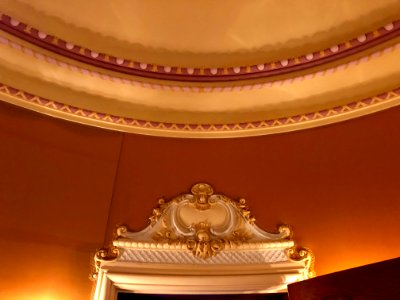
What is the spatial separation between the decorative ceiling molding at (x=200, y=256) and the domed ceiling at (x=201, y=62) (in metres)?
0.84

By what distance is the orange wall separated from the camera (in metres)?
2.62

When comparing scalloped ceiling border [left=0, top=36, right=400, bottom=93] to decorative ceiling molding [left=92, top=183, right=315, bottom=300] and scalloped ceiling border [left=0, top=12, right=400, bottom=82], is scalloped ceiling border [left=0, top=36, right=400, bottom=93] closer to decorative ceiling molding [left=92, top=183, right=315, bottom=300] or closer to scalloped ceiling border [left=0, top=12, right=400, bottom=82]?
scalloped ceiling border [left=0, top=12, right=400, bottom=82]

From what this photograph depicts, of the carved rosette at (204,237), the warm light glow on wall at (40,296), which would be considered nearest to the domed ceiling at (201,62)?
the carved rosette at (204,237)

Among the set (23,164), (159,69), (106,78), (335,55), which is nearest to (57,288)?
(23,164)

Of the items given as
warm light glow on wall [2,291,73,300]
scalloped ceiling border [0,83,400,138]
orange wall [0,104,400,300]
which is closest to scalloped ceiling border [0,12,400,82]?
scalloped ceiling border [0,83,400,138]

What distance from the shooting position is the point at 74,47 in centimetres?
328

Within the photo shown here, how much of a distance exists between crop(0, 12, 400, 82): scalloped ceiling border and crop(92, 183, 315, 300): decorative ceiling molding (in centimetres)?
116

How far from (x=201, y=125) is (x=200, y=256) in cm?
122

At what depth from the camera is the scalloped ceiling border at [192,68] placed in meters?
3.10

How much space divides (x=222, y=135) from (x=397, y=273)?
5.84 feet

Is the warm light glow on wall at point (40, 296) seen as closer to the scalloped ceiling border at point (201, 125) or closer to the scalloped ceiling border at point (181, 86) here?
the scalloped ceiling border at point (201, 125)

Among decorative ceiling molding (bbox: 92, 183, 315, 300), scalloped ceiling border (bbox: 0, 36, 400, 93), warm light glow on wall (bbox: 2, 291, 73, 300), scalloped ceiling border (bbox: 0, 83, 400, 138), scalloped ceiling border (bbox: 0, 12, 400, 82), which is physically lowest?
warm light glow on wall (bbox: 2, 291, 73, 300)

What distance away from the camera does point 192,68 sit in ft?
11.6

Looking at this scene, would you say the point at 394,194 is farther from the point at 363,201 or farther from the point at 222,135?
the point at 222,135
